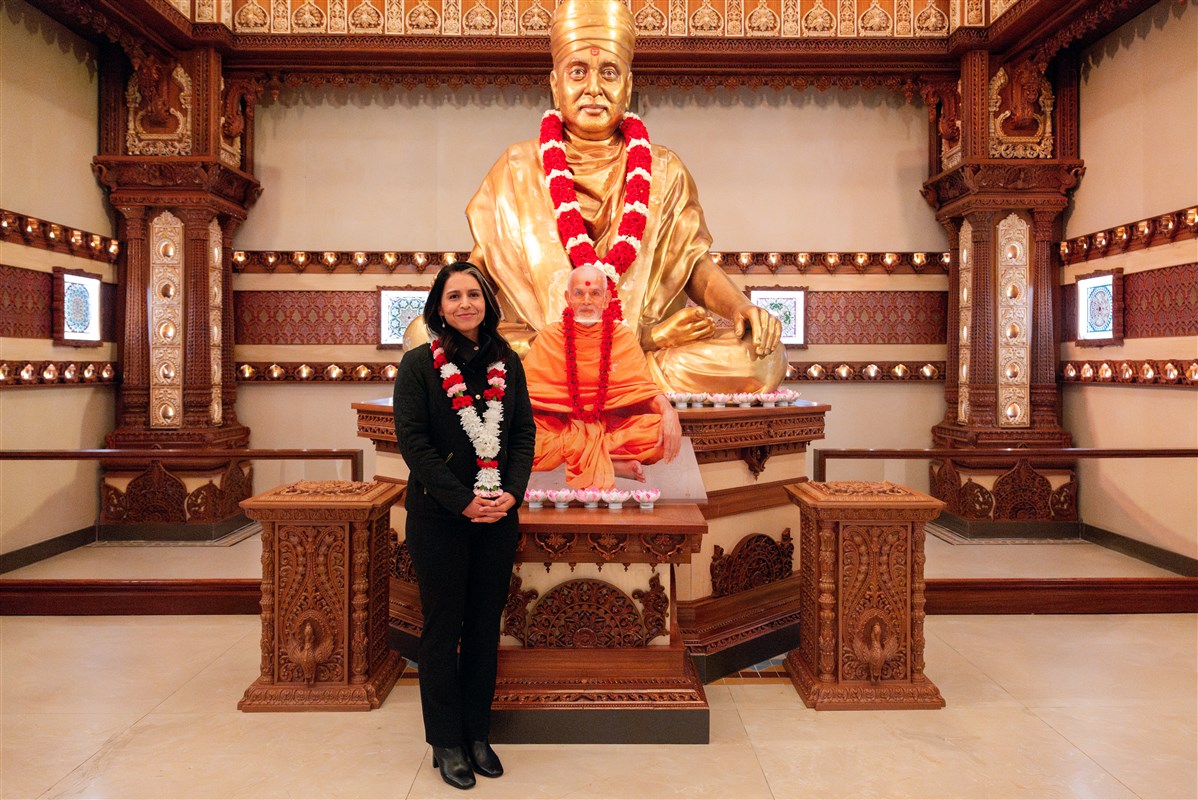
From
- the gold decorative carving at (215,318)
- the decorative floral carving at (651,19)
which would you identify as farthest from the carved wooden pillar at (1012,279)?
the gold decorative carving at (215,318)

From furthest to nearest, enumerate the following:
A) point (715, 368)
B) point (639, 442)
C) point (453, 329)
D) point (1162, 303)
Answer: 1. point (1162, 303)
2. point (715, 368)
3. point (639, 442)
4. point (453, 329)

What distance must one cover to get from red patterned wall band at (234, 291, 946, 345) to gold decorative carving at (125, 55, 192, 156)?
3.84 ft

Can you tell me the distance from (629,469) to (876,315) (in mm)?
4188

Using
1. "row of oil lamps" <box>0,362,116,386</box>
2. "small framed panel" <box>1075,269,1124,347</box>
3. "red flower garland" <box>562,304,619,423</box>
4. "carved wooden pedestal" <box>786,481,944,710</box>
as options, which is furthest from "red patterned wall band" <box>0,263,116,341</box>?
"small framed panel" <box>1075,269,1124,347</box>

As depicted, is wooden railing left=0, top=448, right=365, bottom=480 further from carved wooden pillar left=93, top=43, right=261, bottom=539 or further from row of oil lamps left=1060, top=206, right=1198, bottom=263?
row of oil lamps left=1060, top=206, right=1198, bottom=263

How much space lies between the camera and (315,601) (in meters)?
2.75

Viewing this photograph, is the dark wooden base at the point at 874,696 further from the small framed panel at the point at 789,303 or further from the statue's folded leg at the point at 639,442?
the small framed panel at the point at 789,303

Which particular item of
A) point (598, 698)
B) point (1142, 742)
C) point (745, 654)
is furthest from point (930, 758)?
point (598, 698)

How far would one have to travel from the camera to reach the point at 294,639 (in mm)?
2736

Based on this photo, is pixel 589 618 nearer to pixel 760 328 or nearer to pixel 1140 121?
pixel 760 328

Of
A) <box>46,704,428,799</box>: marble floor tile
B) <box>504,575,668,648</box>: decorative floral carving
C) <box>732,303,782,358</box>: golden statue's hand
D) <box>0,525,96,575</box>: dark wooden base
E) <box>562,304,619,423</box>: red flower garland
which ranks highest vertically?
<box>732,303,782,358</box>: golden statue's hand

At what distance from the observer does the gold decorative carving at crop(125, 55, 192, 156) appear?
555 cm

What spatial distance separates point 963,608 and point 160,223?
5.65 m

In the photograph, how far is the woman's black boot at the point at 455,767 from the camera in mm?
2174
